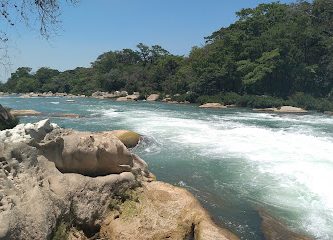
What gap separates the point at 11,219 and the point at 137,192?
2853 millimetres

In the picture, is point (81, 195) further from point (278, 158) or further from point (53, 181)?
point (278, 158)

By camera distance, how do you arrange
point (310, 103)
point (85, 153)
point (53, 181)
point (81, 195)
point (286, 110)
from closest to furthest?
point (53, 181)
point (81, 195)
point (85, 153)
point (286, 110)
point (310, 103)

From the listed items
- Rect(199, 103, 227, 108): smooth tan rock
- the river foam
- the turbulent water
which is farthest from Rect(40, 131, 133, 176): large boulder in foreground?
Rect(199, 103, 227, 108): smooth tan rock

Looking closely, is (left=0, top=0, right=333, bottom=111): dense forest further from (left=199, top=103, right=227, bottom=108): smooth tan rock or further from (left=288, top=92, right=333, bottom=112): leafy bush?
(left=199, top=103, right=227, bottom=108): smooth tan rock

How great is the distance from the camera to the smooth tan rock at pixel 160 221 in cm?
629

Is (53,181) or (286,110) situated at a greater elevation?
(53,181)

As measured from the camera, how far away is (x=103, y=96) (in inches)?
2330

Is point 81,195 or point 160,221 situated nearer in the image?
point 81,195

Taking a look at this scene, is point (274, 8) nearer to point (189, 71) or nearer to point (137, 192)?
point (189, 71)

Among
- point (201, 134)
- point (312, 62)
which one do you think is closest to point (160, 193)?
point (201, 134)

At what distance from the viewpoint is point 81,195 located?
646cm

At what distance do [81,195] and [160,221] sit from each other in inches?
52.1

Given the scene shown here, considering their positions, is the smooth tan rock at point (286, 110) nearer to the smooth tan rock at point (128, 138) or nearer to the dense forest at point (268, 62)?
the dense forest at point (268, 62)

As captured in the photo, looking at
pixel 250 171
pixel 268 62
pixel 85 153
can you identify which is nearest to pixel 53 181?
pixel 85 153
